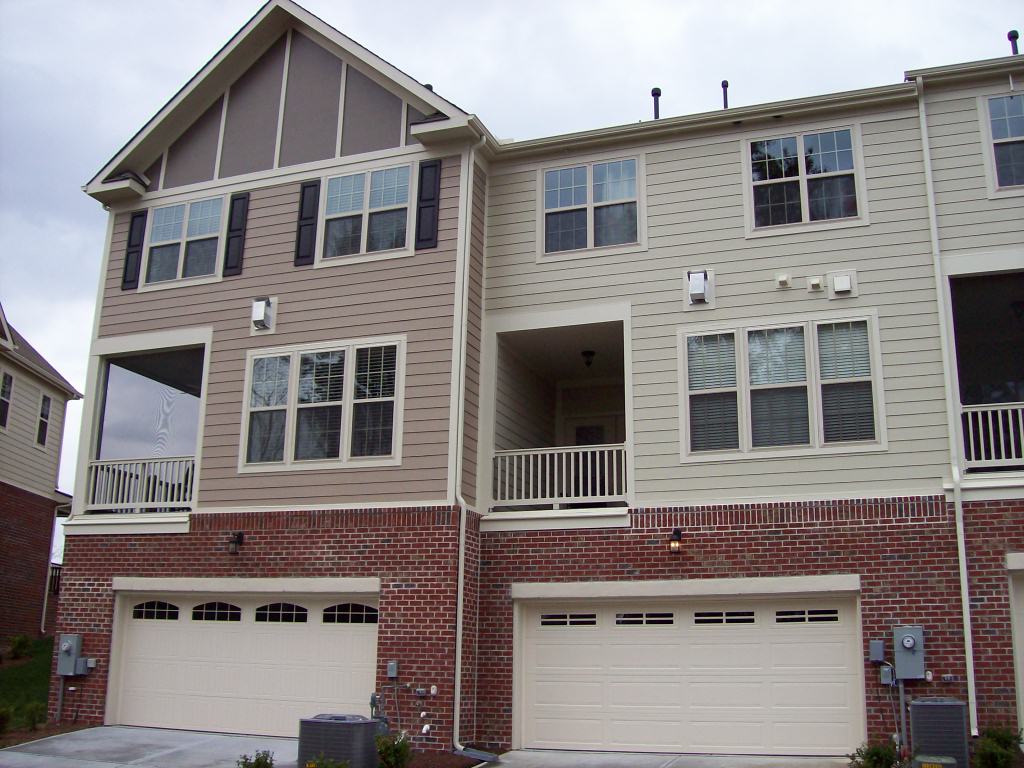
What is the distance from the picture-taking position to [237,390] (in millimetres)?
15273

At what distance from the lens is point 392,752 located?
452 inches

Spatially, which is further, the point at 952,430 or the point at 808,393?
the point at 808,393

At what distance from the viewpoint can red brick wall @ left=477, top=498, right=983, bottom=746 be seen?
39.8ft

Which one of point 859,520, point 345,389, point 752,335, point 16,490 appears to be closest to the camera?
point 859,520

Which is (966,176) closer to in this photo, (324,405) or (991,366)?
(991,366)

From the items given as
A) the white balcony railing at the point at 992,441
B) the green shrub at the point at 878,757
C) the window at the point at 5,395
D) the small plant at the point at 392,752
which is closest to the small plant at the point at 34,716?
the small plant at the point at 392,752

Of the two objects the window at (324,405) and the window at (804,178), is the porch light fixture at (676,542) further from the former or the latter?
the window at (804,178)

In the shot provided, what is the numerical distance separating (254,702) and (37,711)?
3291 mm

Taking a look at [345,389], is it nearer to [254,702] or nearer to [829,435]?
[254,702]

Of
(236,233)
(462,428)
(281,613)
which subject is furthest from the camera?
(236,233)

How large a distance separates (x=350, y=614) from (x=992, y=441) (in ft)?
28.6

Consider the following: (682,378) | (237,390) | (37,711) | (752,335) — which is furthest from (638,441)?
(37,711)

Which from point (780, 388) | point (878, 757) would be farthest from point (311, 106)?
point (878, 757)

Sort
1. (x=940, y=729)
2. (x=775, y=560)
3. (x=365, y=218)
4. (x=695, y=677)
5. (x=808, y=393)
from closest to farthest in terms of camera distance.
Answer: (x=940, y=729)
(x=775, y=560)
(x=695, y=677)
(x=808, y=393)
(x=365, y=218)
